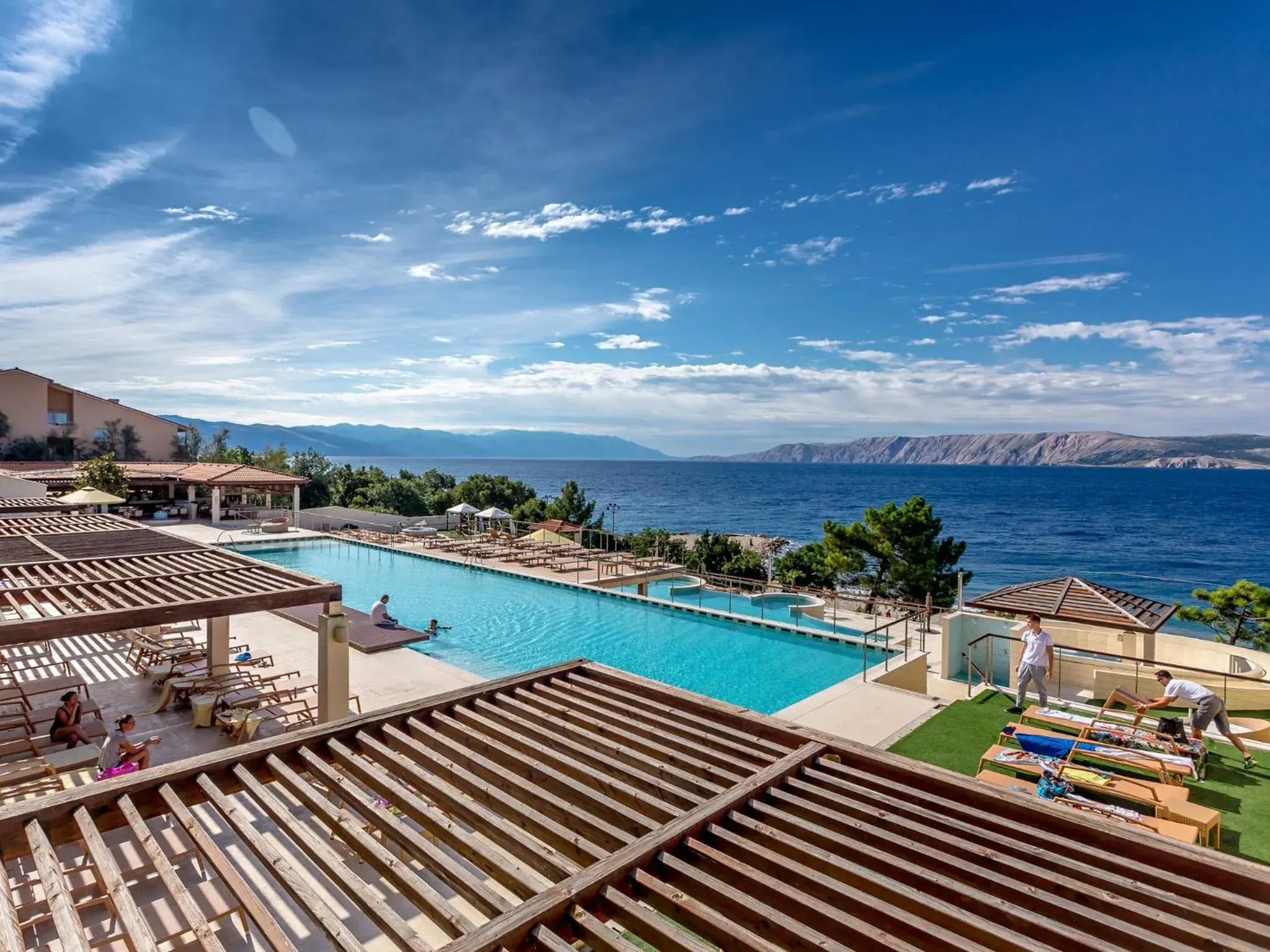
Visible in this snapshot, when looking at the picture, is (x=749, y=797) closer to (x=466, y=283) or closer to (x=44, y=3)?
(x=44, y=3)

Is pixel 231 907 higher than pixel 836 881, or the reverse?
pixel 836 881

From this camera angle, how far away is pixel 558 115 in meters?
16.3

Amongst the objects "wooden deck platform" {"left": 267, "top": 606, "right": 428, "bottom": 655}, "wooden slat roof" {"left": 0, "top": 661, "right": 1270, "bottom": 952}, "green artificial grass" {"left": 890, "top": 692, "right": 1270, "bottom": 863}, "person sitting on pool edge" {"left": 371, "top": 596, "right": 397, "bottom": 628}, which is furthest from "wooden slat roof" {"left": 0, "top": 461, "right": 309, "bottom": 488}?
"green artificial grass" {"left": 890, "top": 692, "right": 1270, "bottom": 863}

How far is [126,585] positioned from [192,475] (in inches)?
1069

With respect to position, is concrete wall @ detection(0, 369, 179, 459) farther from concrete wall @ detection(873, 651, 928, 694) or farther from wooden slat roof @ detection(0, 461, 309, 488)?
concrete wall @ detection(873, 651, 928, 694)

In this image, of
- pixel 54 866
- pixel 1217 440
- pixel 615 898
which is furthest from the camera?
pixel 1217 440

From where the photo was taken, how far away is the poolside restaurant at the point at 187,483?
29.2 metres

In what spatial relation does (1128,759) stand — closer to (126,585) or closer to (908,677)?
(908,677)

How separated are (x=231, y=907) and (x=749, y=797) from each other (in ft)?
11.6

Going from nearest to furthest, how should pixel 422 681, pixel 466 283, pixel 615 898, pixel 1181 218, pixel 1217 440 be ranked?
pixel 615 898, pixel 422 681, pixel 466 283, pixel 1181 218, pixel 1217 440

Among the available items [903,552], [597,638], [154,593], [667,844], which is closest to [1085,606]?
[667,844]

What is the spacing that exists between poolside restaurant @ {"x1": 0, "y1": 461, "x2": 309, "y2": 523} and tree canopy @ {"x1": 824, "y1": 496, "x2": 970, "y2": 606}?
24138 millimetres

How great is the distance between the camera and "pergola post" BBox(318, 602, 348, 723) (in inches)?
287

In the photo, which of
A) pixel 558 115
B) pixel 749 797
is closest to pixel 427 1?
pixel 558 115
